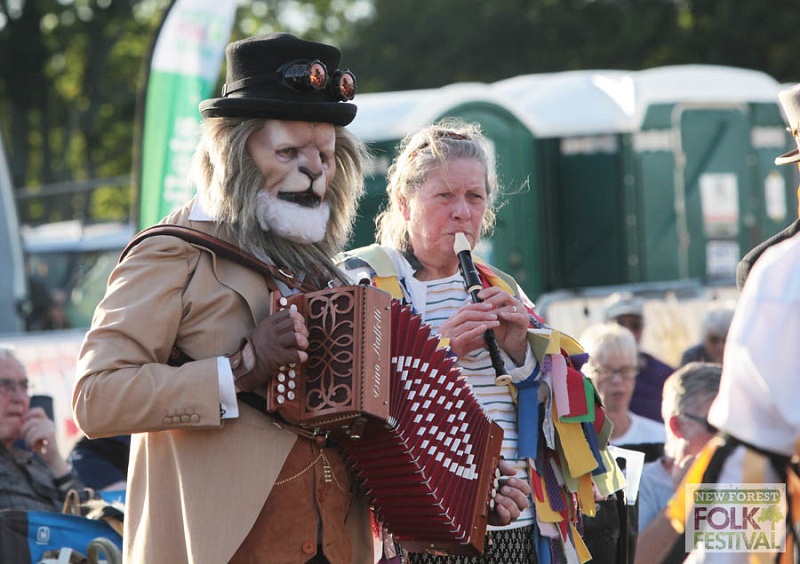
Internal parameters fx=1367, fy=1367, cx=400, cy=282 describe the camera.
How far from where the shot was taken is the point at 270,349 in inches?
125

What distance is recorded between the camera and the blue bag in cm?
482

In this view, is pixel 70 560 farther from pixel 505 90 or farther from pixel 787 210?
pixel 787 210

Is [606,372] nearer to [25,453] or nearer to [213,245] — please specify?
[25,453]

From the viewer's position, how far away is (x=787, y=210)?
14.7 m

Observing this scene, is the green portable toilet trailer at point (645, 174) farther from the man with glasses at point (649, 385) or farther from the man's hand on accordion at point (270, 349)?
the man's hand on accordion at point (270, 349)

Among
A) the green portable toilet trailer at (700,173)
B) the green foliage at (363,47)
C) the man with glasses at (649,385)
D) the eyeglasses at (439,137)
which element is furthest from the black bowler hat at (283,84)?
the green foliage at (363,47)

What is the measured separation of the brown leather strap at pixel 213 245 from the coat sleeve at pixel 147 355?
0.9 inches

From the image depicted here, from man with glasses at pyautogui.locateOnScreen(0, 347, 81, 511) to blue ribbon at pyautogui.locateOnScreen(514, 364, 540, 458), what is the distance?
2.39 metres

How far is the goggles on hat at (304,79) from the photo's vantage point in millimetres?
3484

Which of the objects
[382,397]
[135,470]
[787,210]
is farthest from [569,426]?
[787,210]

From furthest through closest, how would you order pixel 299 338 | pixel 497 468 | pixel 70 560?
pixel 70 560
pixel 497 468
pixel 299 338

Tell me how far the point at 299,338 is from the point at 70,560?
82.0 inches

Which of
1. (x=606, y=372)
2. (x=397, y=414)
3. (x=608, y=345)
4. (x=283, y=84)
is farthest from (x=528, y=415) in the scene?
(x=608, y=345)

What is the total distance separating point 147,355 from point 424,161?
4.39ft
